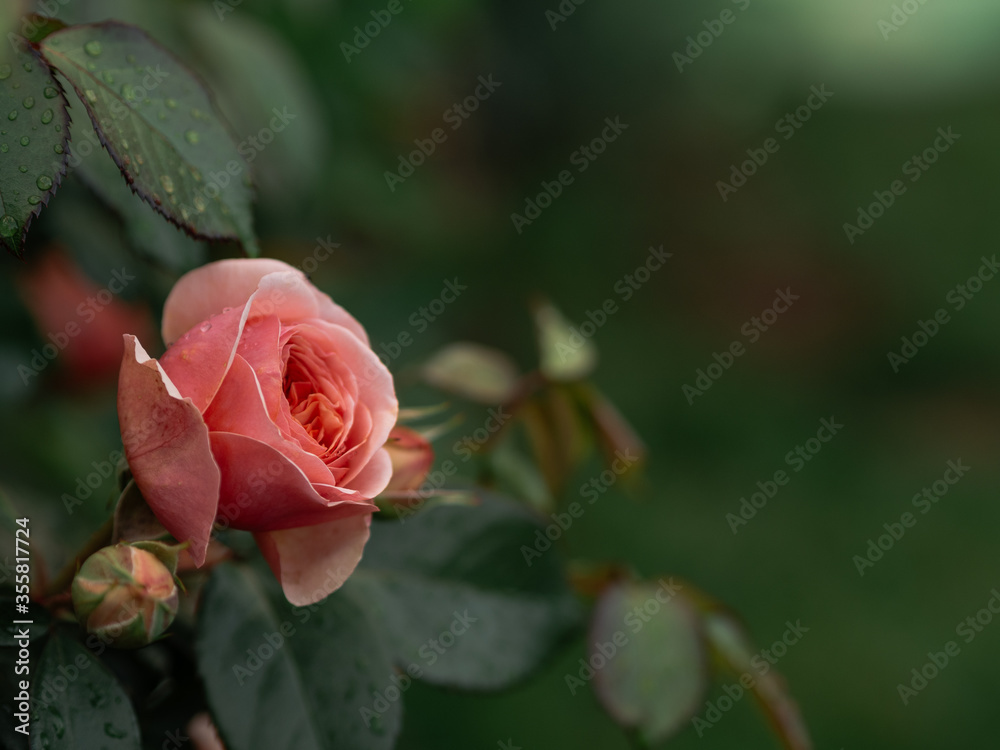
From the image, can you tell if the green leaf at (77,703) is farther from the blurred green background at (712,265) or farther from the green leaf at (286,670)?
the blurred green background at (712,265)

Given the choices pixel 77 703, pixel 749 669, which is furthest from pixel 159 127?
pixel 749 669

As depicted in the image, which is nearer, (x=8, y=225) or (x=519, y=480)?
(x=8, y=225)

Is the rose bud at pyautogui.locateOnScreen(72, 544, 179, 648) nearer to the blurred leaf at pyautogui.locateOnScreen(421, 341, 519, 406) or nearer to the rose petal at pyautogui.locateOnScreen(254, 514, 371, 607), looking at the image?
the rose petal at pyautogui.locateOnScreen(254, 514, 371, 607)

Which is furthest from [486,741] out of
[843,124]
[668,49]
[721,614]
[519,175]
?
[843,124]

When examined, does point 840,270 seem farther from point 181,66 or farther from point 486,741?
point 181,66

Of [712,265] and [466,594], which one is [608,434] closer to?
[466,594]

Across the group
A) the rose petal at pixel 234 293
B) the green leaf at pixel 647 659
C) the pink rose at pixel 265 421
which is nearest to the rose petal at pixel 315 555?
the pink rose at pixel 265 421

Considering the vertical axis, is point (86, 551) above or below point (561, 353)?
below
